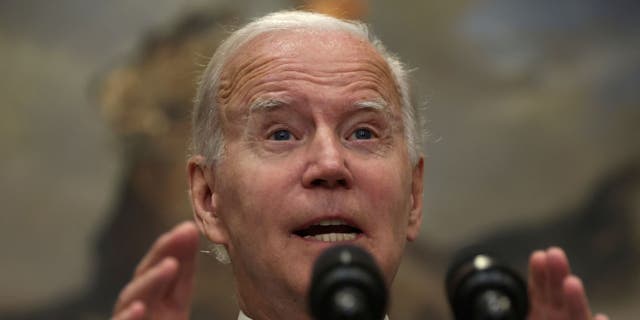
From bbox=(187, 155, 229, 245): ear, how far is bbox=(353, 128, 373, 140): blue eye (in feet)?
1.55

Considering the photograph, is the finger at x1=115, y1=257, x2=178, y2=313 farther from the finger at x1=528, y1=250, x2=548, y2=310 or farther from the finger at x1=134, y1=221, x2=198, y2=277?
the finger at x1=528, y1=250, x2=548, y2=310

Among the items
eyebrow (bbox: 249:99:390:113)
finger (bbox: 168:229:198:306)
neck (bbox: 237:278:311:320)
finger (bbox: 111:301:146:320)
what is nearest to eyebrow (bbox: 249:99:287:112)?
eyebrow (bbox: 249:99:390:113)

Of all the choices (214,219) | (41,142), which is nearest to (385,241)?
(214,219)

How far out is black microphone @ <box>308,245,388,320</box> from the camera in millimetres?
1401

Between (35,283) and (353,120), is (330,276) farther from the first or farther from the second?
(35,283)

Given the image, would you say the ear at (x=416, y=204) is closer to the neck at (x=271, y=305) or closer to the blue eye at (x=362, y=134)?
the blue eye at (x=362, y=134)

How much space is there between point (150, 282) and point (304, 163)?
790mm

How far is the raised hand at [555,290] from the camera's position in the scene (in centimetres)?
169

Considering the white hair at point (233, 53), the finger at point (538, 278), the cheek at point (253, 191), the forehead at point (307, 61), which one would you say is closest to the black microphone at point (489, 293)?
the finger at point (538, 278)

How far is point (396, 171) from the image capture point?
98.6 inches

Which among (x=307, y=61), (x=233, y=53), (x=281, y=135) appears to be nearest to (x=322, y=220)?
(x=281, y=135)

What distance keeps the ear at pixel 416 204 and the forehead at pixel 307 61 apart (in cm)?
25

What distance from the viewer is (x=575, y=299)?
169 cm

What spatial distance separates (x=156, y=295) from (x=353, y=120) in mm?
980
